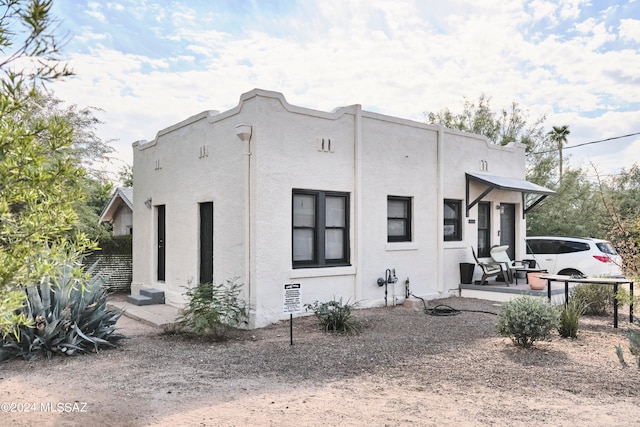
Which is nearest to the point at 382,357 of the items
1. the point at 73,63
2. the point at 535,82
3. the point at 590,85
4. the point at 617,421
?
the point at 617,421

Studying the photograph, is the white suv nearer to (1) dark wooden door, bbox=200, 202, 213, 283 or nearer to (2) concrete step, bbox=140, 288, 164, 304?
(1) dark wooden door, bbox=200, 202, 213, 283

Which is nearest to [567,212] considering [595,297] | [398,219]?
[595,297]

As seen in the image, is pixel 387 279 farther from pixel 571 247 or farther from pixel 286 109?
pixel 571 247

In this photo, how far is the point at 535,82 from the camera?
49.8 feet

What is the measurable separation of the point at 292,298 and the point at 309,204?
1.82 metres

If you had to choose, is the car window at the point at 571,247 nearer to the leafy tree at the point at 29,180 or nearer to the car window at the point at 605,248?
the car window at the point at 605,248

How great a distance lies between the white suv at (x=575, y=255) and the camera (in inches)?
519

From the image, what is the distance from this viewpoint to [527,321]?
6.50 m

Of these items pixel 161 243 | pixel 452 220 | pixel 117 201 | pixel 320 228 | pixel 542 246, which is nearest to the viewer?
pixel 320 228

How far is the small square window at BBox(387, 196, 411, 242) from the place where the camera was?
10.6m

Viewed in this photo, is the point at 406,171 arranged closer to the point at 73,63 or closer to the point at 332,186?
the point at 332,186

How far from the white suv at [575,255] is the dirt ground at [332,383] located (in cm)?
626

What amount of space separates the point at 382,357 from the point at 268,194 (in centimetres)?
357

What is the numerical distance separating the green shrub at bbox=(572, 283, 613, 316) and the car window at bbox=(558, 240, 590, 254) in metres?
3.52
